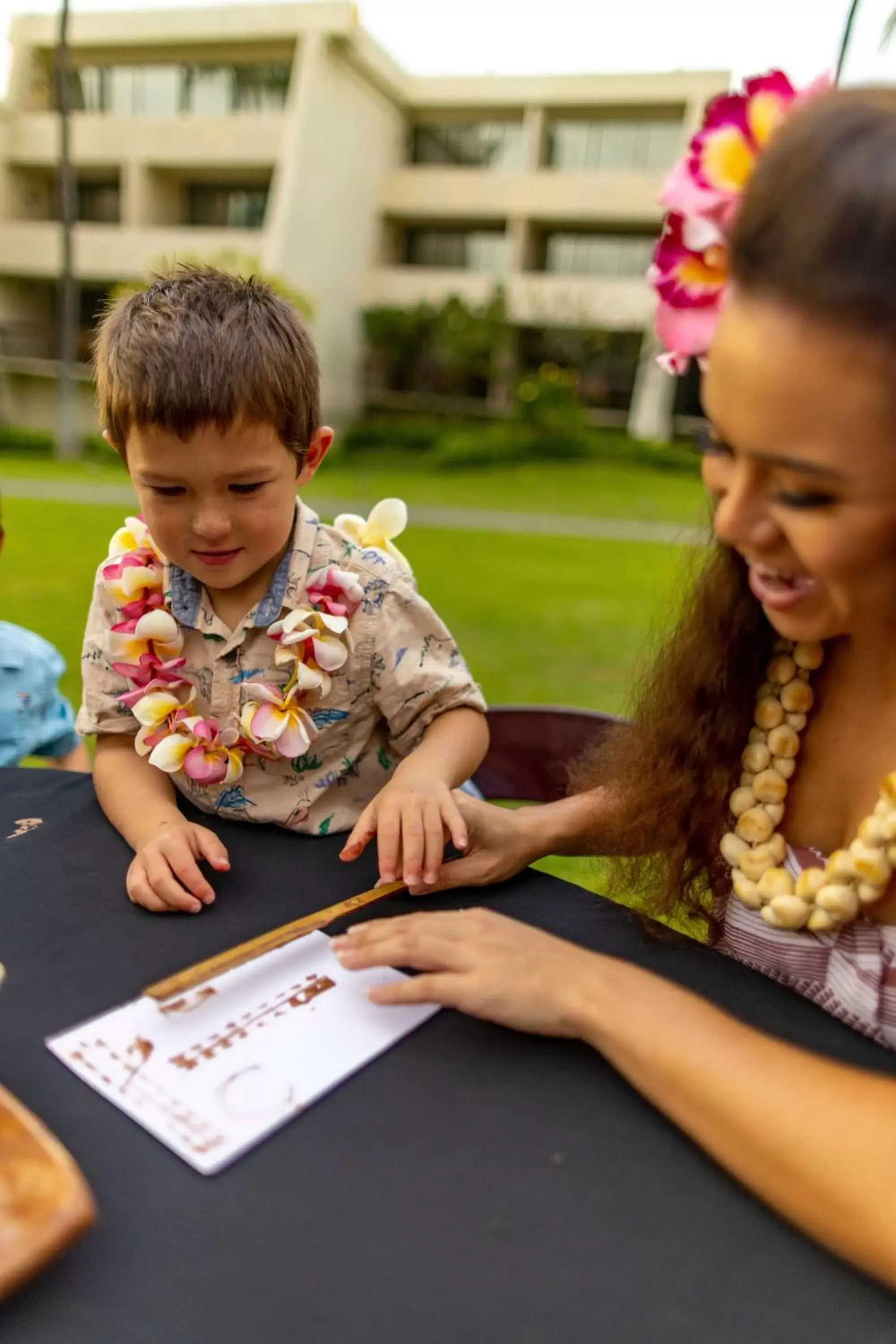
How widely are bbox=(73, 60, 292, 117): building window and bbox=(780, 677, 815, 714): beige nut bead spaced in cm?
2552


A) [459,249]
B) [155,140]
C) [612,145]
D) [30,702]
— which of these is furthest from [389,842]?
[612,145]

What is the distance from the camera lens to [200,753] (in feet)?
4.97

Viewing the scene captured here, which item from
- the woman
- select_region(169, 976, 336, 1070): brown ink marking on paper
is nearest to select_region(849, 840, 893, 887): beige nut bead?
the woman

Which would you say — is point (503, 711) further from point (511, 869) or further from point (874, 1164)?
point (874, 1164)

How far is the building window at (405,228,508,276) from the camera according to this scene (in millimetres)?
24062

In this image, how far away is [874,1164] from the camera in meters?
0.79

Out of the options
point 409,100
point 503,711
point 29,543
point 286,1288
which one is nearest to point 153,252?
point 409,100

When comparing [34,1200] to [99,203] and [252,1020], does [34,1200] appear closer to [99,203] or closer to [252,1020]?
[252,1020]

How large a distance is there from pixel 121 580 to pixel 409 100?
26.9 metres

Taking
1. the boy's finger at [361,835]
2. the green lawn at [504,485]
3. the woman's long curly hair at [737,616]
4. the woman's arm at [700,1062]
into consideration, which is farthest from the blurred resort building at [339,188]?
the woman's arm at [700,1062]

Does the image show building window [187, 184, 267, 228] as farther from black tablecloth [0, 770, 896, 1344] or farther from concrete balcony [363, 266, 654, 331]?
black tablecloth [0, 770, 896, 1344]

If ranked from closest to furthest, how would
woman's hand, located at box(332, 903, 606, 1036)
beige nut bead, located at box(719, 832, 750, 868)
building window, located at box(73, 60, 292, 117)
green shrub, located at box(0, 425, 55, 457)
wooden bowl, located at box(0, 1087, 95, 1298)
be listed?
wooden bowl, located at box(0, 1087, 95, 1298)
woman's hand, located at box(332, 903, 606, 1036)
beige nut bead, located at box(719, 832, 750, 868)
green shrub, located at box(0, 425, 55, 457)
building window, located at box(73, 60, 292, 117)

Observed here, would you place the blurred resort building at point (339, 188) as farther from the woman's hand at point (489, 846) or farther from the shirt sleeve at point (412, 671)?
the woman's hand at point (489, 846)

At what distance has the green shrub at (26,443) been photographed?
1809cm
